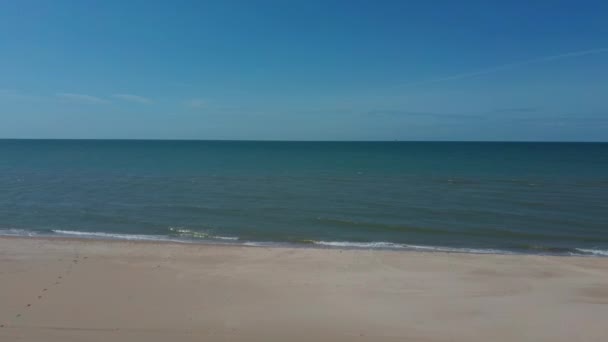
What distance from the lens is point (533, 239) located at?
13062 millimetres

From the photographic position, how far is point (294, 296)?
7652mm

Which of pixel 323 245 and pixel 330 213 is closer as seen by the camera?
pixel 323 245

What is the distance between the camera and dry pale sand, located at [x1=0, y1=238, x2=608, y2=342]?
6.17 m

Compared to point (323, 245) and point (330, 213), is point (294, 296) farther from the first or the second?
point (330, 213)

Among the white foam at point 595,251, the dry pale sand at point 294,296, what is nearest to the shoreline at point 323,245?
the white foam at point 595,251

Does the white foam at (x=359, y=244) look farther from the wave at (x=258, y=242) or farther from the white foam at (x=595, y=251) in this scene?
the white foam at (x=595, y=251)

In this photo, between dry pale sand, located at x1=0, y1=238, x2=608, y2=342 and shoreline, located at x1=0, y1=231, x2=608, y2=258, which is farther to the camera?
shoreline, located at x1=0, y1=231, x2=608, y2=258

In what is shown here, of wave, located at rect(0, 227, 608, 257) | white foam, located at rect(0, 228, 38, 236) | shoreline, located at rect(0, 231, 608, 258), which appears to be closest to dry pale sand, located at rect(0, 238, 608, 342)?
shoreline, located at rect(0, 231, 608, 258)

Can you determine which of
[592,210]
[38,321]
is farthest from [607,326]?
[592,210]

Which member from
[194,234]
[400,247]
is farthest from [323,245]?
[194,234]

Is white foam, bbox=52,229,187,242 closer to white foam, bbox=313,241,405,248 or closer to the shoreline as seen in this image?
the shoreline

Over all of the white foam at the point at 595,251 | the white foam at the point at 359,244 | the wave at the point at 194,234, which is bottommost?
the wave at the point at 194,234

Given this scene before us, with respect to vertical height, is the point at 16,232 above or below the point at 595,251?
below

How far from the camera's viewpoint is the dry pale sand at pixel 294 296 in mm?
6168
